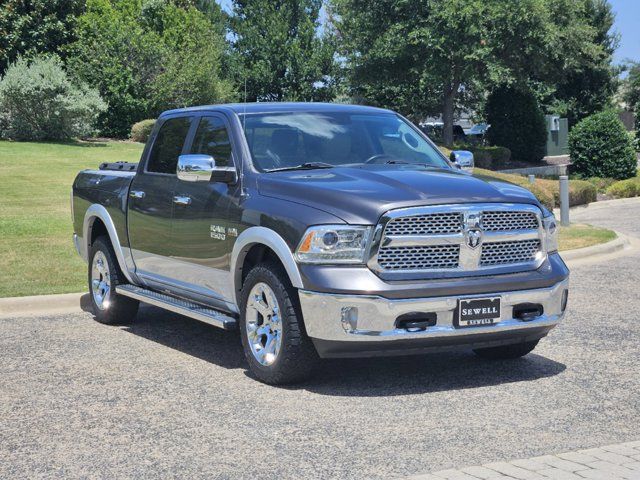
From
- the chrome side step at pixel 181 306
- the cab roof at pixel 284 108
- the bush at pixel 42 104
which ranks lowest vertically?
the chrome side step at pixel 181 306

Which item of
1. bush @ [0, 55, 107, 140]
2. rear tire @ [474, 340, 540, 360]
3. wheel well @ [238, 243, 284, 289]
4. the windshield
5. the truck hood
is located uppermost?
bush @ [0, 55, 107, 140]

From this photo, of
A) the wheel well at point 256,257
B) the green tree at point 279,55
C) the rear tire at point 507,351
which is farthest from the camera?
the green tree at point 279,55

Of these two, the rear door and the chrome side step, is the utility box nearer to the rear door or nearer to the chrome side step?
the rear door

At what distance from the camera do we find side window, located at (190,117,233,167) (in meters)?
8.18

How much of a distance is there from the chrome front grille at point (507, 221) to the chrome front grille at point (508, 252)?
101mm

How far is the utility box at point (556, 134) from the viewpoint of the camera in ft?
159

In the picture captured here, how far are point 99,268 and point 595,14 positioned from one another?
155 ft

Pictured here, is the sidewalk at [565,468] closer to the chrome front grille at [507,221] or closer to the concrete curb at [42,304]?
the chrome front grille at [507,221]

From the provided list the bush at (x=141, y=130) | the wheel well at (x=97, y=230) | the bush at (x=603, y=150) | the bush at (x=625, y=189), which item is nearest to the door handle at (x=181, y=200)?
the wheel well at (x=97, y=230)

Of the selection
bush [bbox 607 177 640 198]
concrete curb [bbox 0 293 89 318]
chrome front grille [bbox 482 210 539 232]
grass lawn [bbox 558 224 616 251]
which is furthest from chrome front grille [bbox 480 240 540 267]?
bush [bbox 607 177 640 198]

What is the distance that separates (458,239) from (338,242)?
2.69 feet

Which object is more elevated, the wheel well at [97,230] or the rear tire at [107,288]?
the wheel well at [97,230]

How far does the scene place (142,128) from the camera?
3953cm

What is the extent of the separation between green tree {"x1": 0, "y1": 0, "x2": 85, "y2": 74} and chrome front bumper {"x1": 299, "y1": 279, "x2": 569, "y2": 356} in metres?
37.7
